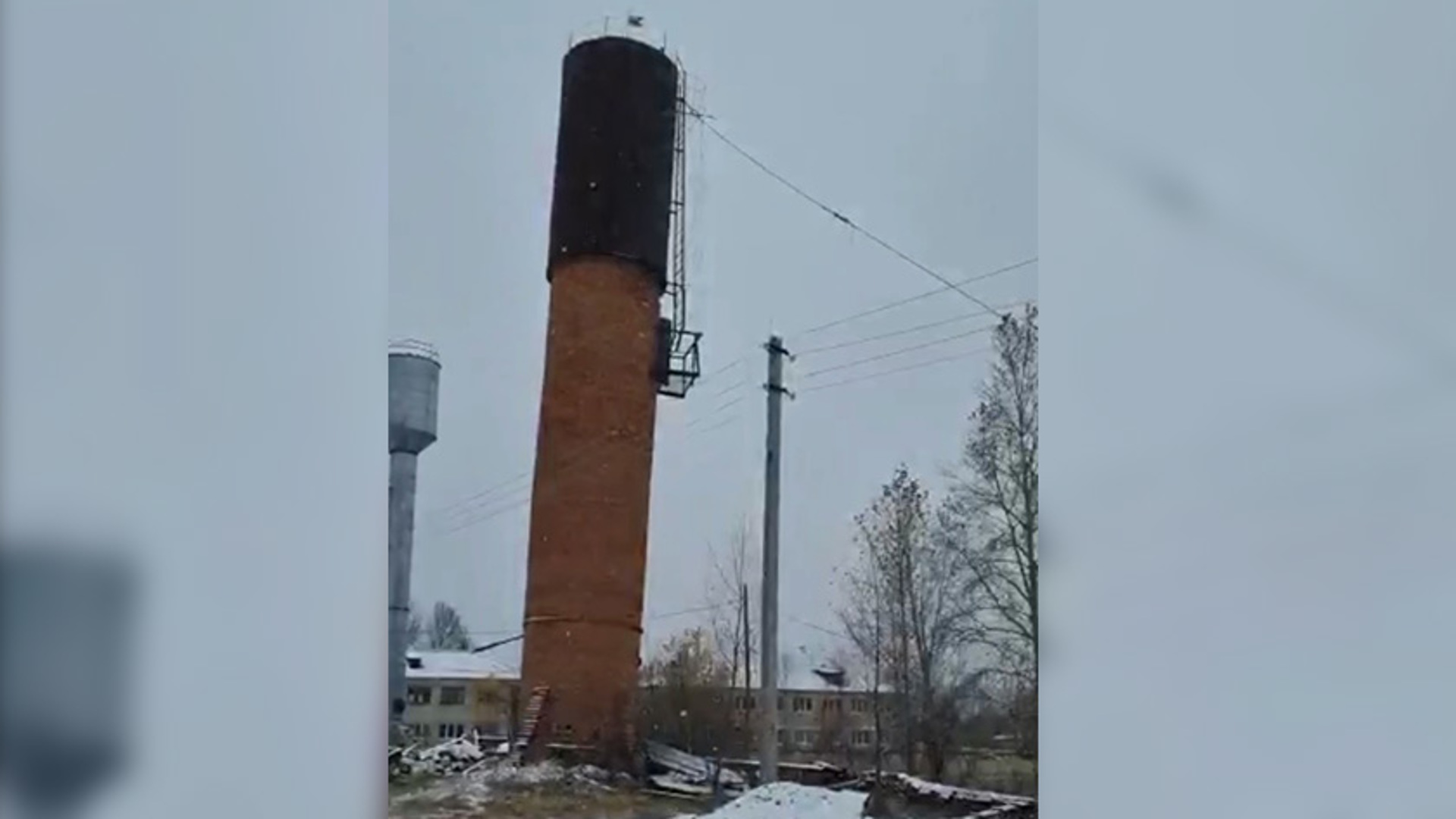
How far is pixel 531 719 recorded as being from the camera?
7.49 feet

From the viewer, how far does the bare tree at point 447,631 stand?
2.23 meters

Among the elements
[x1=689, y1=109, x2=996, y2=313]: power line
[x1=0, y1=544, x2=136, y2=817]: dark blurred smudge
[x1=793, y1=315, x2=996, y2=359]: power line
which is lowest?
[x1=0, y1=544, x2=136, y2=817]: dark blurred smudge

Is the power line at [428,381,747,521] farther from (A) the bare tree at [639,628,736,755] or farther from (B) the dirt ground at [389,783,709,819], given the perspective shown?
(B) the dirt ground at [389,783,709,819]

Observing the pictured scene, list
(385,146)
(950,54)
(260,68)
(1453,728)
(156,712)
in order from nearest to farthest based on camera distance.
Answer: (156,712) → (260,68) → (1453,728) → (385,146) → (950,54)

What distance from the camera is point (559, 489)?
2.32 meters

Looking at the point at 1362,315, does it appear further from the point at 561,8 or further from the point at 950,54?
the point at 561,8

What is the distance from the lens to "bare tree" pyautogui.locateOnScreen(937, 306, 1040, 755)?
2.14 m

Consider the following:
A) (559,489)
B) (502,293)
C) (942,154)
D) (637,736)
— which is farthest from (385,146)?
(637,736)

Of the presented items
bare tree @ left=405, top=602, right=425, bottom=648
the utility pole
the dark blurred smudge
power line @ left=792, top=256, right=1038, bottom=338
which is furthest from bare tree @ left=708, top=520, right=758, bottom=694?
the dark blurred smudge

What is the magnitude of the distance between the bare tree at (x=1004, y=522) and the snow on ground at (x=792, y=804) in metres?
0.30

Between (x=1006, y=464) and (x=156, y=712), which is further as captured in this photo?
(x=1006, y=464)

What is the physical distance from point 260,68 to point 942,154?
118cm

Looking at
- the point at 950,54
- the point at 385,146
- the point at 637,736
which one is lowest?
the point at 637,736

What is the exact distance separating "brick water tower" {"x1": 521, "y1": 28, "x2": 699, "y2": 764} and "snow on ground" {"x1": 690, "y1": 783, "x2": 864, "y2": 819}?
0.70ft
